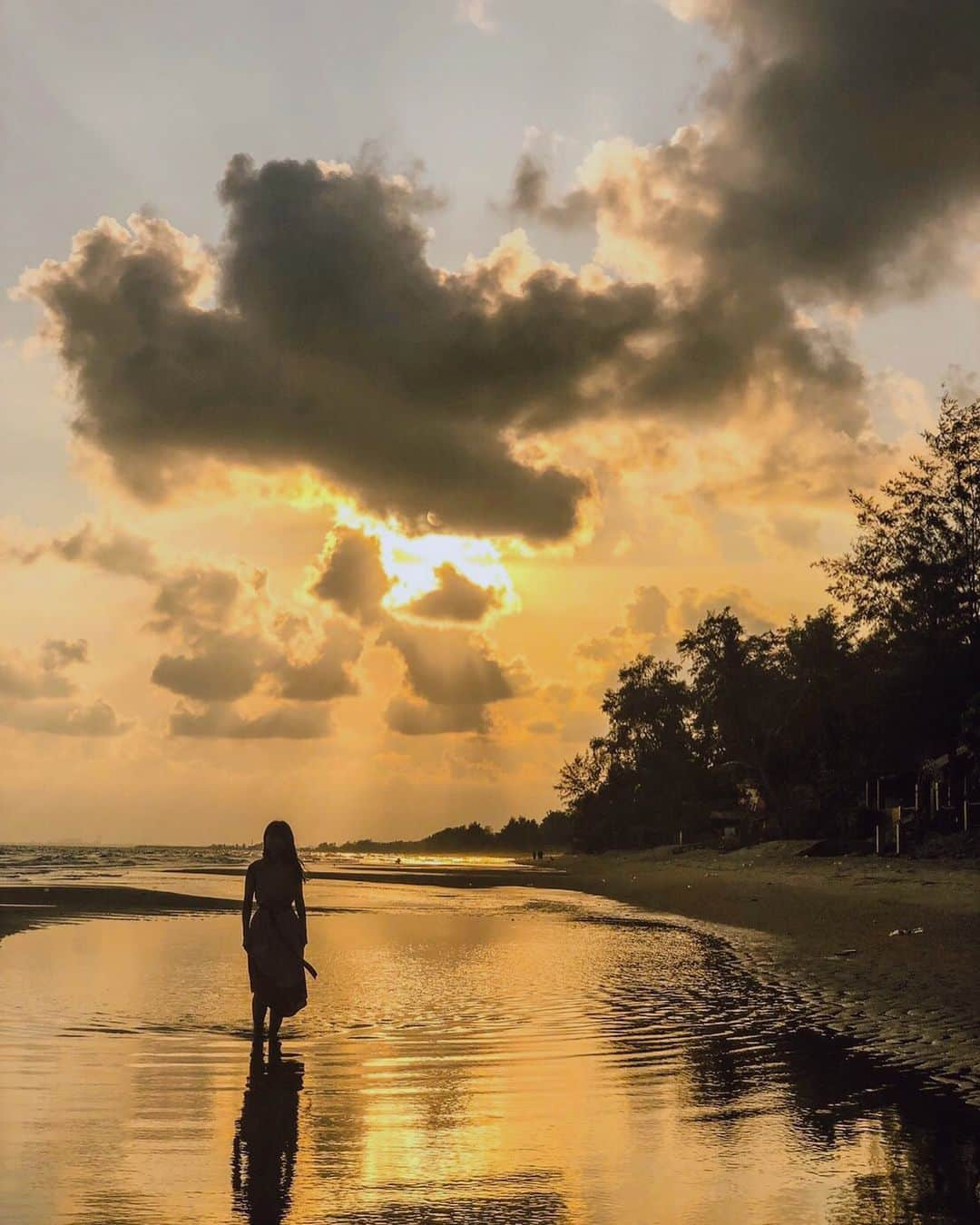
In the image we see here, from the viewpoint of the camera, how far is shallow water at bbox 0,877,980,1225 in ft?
23.8

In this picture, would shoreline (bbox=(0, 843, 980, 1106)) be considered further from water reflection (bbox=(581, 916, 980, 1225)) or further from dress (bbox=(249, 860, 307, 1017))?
dress (bbox=(249, 860, 307, 1017))

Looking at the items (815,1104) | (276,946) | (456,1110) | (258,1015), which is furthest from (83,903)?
(815,1104)

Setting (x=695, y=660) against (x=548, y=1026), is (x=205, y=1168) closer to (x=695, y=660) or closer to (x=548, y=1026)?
(x=548, y=1026)

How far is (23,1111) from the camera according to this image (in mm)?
9578

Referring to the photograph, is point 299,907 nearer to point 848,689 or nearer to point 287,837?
point 287,837

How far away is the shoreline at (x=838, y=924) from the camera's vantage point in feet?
45.0

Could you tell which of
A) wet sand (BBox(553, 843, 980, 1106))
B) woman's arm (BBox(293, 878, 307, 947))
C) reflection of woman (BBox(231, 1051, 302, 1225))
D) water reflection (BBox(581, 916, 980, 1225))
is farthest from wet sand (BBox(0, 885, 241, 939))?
reflection of woman (BBox(231, 1051, 302, 1225))

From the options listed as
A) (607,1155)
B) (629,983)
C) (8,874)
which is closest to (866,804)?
(8,874)

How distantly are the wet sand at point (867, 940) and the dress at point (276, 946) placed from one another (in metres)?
5.83

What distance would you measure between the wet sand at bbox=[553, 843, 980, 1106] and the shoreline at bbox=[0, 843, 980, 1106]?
4 cm

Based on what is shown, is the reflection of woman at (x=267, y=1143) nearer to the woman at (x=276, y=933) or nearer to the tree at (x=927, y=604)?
the woman at (x=276, y=933)

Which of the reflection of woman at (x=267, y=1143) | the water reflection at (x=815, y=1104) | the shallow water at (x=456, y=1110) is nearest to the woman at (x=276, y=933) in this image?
the shallow water at (x=456, y=1110)

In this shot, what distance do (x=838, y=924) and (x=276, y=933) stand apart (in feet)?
58.4

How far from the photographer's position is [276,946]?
13.1 metres
